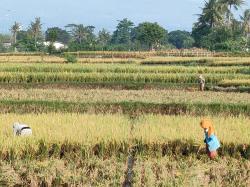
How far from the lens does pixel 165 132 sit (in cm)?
1019

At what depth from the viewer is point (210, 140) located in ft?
29.3

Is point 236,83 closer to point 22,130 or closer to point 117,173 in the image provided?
point 22,130

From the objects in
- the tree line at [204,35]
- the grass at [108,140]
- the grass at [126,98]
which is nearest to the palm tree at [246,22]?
the tree line at [204,35]

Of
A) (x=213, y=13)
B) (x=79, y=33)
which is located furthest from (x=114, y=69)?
(x=79, y=33)

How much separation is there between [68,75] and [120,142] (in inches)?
771

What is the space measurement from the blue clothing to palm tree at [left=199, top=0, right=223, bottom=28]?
63.0m

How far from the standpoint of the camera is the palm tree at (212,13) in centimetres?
7044

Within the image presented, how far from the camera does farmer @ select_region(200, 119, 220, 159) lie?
8.78 m

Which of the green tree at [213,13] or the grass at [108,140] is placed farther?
the green tree at [213,13]

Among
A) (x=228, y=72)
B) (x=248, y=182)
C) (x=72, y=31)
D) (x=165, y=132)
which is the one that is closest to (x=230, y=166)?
(x=248, y=182)

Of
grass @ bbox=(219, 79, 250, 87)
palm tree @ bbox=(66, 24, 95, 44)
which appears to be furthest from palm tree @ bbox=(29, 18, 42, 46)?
grass @ bbox=(219, 79, 250, 87)

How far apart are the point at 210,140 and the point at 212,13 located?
64849 mm

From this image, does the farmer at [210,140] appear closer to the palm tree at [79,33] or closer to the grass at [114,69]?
the grass at [114,69]

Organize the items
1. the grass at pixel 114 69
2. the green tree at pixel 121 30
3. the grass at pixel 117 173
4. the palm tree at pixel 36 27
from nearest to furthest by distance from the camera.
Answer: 1. the grass at pixel 117 173
2. the grass at pixel 114 69
3. the palm tree at pixel 36 27
4. the green tree at pixel 121 30
